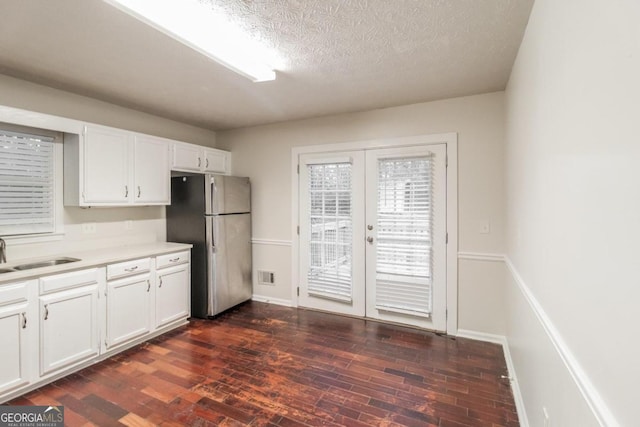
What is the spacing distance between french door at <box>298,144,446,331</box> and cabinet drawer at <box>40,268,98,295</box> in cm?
228

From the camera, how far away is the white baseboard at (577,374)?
80 centimetres

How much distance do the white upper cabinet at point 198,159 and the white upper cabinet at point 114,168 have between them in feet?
0.49

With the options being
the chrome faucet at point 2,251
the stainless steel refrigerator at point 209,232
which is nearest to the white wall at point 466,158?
the stainless steel refrigerator at point 209,232

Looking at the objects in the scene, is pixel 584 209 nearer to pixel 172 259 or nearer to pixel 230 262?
pixel 172 259

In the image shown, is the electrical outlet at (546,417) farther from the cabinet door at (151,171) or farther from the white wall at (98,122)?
the white wall at (98,122)

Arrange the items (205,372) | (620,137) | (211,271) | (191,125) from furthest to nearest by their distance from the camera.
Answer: (191,125) → (211,271) → (205,372) → (620,137)

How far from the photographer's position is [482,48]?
2211 mm

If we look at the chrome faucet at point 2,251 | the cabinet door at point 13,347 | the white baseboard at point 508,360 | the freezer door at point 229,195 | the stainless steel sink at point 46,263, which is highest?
the freezer door at point 229,195

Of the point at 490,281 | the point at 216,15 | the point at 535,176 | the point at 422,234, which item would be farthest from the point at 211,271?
the point at 535,176

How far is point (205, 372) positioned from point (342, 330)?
4.88 ft

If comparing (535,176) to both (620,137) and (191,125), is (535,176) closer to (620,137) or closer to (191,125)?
(620,137)

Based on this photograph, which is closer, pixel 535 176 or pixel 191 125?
pixel 535 176

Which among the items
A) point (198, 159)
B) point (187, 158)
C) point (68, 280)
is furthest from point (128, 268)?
point (198, 159)

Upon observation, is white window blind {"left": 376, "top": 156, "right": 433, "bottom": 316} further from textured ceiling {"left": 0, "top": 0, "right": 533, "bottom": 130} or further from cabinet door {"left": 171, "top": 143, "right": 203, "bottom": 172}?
cabinet door {"left": 171, "top": 143, "right": 203, "bottom": 172}
